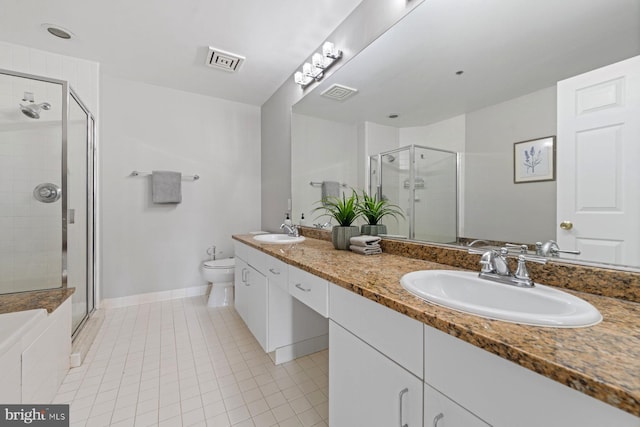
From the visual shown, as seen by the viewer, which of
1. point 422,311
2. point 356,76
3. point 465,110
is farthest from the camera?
point 356,76

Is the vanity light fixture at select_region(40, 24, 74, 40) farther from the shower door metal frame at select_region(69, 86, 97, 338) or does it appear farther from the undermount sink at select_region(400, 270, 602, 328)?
the undermount sink at select_region(400, 270, 602, 328)

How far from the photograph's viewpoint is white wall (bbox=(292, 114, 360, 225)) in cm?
179

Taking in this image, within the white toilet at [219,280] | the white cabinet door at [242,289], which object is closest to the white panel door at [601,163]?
the white cabinet door at [242,289]

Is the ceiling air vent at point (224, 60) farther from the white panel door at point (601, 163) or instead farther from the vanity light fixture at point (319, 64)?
the white panel door at point (601, 163)

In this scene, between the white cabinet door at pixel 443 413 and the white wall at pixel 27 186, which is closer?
the white cabinet door at pixel 443 413

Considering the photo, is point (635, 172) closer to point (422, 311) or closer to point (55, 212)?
point (422, 311)

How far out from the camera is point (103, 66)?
2.43 m

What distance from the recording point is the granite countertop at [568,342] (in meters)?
0.37

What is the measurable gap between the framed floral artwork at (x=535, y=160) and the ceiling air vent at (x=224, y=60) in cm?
228

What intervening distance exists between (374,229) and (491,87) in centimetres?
89

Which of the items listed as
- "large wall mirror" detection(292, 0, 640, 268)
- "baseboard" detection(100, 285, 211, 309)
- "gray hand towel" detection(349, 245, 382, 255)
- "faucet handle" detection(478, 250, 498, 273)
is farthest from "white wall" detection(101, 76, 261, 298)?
"faucet handle" detection(478, 250, 498, 273)

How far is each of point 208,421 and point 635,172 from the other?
1.83 meters

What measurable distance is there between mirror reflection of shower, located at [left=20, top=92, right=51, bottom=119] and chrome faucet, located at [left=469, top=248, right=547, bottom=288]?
3095 millimetres

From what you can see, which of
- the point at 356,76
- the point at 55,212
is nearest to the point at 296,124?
the point at 356,76
